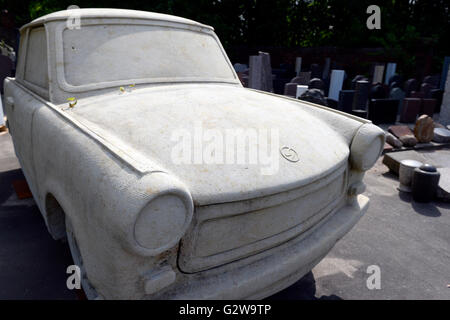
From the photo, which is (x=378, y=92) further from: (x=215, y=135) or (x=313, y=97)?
(x=215, y=135)

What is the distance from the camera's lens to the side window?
2.59 meters

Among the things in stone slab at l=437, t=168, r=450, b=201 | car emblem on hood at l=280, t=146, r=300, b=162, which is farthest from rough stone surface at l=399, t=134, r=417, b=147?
car emblem on hood at l=280, t=146, r=300, b=162

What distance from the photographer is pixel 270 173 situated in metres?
1.67

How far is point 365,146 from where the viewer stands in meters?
2.23

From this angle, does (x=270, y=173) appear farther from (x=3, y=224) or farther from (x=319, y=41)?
(x=319, y=41)

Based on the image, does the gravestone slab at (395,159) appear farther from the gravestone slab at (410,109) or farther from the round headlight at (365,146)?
the gravestone slab at (410,109)

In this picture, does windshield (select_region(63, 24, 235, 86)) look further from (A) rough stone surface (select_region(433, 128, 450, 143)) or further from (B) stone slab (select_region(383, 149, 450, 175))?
(A) rough stone surface (select_region(433, 128, 450, 143))

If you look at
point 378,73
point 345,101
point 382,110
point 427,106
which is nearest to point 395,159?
point 382,110

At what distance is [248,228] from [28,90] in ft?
8.10

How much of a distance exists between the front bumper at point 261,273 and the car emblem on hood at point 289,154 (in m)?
0.45

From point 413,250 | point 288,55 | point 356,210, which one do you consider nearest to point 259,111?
point 356,210

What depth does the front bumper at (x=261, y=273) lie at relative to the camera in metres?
1.48
